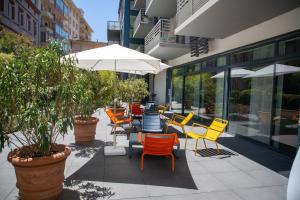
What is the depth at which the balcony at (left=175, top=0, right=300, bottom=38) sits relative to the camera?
5.98 m

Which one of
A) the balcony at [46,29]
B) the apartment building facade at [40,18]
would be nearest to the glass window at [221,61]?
the apartment building facade at [40,18]

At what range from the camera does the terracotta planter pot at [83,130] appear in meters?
6.88

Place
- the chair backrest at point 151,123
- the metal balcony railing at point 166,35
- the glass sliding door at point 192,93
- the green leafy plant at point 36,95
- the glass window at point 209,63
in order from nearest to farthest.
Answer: the green leafy plant at point 36,95
the chair backrest at point 151,123
the glass window at point 209,63
the glass sliding door at point 192,93
the metal balcony railing at point 166,35

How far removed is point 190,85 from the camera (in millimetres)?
13828

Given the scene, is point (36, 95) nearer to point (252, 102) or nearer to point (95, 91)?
point (95, 91)

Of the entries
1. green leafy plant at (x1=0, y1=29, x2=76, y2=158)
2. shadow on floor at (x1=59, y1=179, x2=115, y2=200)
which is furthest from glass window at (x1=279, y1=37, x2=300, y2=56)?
shadow on floor at (x1=59, y1=179, x2=115, y2=200)

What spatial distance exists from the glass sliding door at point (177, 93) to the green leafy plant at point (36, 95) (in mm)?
12051

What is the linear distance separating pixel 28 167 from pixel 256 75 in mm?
7007

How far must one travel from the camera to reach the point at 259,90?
7586mm

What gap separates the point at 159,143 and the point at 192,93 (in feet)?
29.8

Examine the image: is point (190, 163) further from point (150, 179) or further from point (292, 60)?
point (292, 60)

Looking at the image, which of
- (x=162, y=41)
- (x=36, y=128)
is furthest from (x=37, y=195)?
(x=162, y=41)

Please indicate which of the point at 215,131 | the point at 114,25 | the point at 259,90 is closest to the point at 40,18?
the point at 114,25

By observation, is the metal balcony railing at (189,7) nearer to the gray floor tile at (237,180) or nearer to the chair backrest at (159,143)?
the chair backrest at (159,143)
